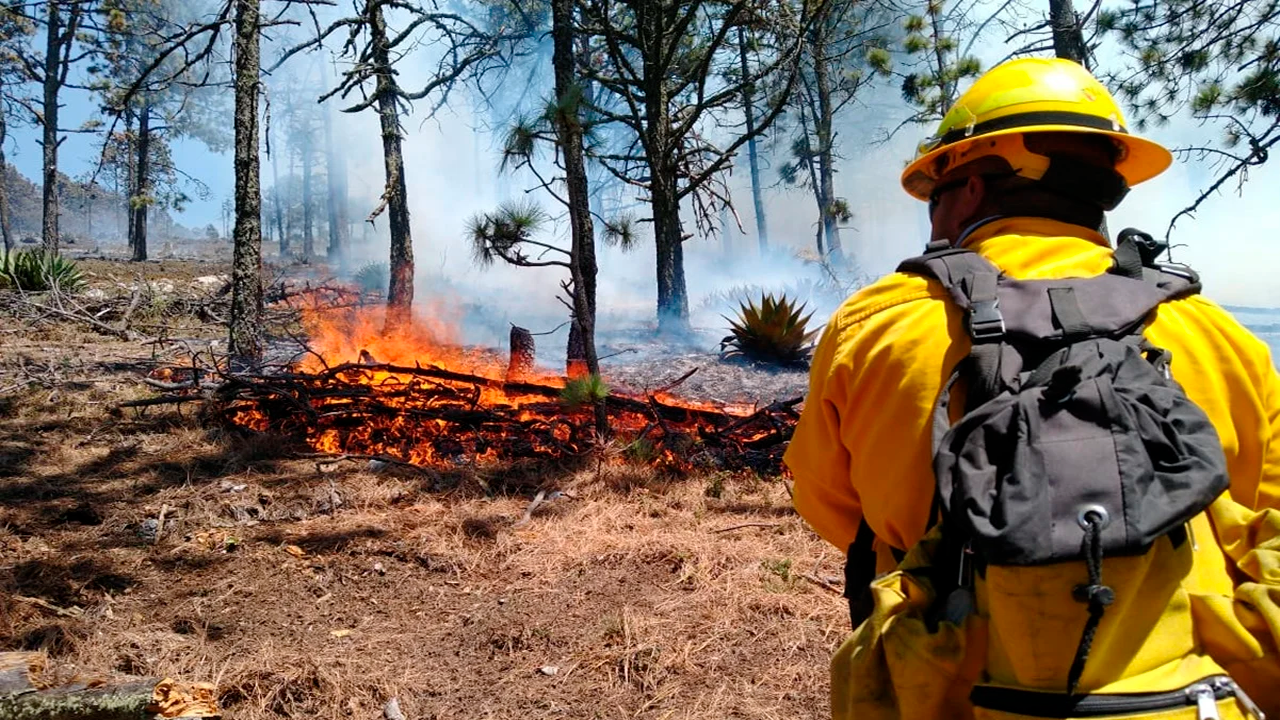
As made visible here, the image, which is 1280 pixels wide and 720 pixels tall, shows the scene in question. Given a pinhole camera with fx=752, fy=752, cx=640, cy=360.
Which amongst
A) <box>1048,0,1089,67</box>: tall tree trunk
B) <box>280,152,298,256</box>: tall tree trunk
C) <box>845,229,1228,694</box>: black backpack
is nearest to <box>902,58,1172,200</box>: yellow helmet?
<box>845,229,1228,694</box>: black backpack

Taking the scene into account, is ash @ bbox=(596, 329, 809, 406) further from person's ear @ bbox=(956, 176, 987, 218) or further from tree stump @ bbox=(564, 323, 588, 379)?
person's ear @ bbox=(956, 176, 987, 218)

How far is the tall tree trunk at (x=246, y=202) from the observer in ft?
23.6

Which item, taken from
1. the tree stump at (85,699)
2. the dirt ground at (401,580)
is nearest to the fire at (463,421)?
the dirt ground at (401,580)

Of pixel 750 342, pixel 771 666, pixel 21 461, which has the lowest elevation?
pixel 771 666

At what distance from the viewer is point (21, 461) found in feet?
16.3

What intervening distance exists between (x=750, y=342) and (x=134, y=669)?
686cm

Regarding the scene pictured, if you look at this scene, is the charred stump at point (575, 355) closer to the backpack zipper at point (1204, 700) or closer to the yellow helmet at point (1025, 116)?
the yellow helmet at point (1025, 116)

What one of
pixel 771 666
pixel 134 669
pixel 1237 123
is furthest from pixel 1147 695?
pixel 1237 123

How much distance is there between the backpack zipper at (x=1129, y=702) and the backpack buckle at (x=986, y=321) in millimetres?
464

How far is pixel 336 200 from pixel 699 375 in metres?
33.6

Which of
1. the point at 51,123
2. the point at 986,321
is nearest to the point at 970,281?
the point at 986,321

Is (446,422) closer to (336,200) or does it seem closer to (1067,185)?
(1067,185)

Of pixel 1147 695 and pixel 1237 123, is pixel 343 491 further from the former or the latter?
pixel 1237 123

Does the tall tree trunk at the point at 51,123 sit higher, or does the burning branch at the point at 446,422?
the tall tree trunk at the point at 51,123
